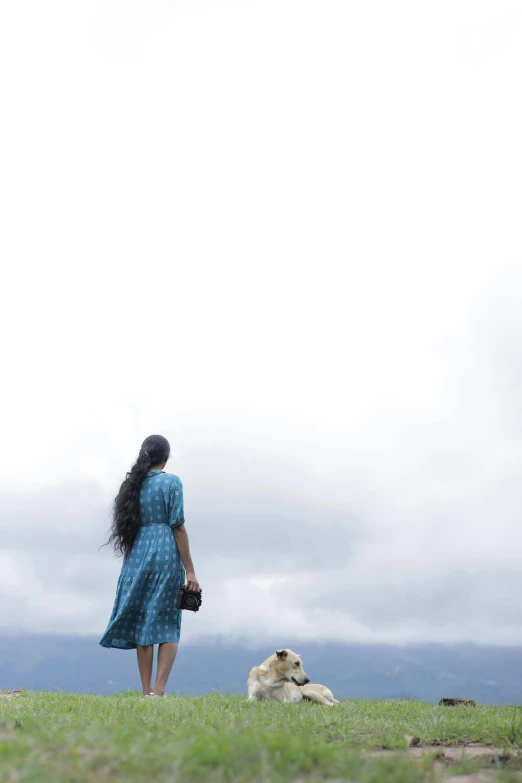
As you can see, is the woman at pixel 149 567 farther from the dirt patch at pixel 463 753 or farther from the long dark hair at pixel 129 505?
the dirt patch at pixel 463 753

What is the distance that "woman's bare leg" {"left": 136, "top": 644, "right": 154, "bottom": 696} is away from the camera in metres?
10.2


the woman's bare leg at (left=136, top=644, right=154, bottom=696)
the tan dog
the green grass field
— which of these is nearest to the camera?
the green grass field

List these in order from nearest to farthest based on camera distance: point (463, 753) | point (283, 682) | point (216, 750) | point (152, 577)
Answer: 1. point (216, 750)
2. point (463, 753)
3. point (152, 577)
4. point (283, 682)

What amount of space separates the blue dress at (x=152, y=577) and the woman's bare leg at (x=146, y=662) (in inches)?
4.5

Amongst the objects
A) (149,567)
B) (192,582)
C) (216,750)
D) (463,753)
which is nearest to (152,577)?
(149,567)

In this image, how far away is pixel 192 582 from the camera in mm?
10273

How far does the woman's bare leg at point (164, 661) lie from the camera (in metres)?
10.0

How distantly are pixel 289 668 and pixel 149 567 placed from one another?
2853mm

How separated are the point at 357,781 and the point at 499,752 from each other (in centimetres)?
194

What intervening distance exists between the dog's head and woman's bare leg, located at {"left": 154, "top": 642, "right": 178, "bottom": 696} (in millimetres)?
1807

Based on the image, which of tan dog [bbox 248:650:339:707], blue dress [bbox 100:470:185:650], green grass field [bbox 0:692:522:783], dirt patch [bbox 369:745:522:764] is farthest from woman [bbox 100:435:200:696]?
dirt patch [bbox 369:745:522:764]

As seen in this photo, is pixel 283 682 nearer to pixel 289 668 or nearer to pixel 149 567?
pixel 289 668

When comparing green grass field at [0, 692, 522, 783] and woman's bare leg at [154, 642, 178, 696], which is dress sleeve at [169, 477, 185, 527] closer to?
woman's bare leg at [154, 642, 178, 696]

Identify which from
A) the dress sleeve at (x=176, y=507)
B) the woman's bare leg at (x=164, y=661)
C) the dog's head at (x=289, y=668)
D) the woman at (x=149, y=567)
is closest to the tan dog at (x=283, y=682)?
the dog's head at (x=289, y=668)
